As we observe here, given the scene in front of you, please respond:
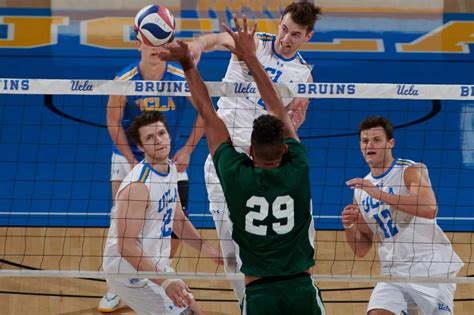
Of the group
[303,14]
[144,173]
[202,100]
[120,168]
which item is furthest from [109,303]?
[202,100]

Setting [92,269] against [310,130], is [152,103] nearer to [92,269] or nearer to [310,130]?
[92,269]

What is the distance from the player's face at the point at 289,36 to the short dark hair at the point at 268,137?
3.33 m

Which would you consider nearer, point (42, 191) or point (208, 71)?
point (42, 191)

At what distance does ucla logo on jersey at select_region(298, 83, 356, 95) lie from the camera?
7840 mm

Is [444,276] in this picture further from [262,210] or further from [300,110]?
[262,210]

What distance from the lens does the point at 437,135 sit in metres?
13.7

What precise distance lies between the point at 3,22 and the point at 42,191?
198 inches

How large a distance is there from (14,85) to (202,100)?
6.93 feet

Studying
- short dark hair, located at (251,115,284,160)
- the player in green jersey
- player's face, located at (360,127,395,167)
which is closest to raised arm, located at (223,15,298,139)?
the player in green jersey

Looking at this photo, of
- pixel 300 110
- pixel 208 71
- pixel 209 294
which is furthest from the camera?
pixel 208 71

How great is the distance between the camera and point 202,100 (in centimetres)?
657

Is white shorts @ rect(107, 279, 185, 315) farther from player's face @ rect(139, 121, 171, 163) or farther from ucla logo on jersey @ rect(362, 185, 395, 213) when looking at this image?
ucla logo on jersey @ rect(362, 185, 395, 213)

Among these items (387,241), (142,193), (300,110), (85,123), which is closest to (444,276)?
(387,241)

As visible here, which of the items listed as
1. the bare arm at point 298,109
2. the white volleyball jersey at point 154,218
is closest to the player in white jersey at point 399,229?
the bare arm at point 298,109
